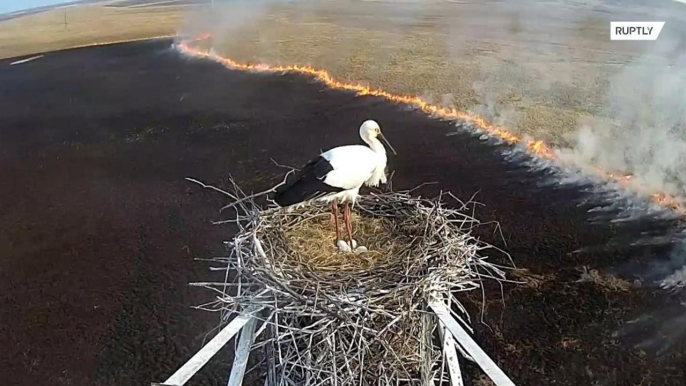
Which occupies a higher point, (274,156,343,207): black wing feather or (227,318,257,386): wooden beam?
(274,156,343,207): black wing feather

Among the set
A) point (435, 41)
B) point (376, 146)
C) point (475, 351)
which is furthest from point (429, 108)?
point (475, 351)

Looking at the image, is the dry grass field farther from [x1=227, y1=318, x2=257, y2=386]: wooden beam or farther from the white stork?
[x1=227, y1=318, x2=257, y2=386]: wooden beam

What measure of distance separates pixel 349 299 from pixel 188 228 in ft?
11.4

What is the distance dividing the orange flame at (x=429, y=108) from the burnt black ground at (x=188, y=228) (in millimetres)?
232

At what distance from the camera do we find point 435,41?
8211mm


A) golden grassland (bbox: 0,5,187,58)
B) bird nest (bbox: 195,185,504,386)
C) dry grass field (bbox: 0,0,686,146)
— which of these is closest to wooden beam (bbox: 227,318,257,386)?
bird nest (bbox: 195,185,504,386)

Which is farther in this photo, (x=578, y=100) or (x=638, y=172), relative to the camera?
(x=578, y=100)

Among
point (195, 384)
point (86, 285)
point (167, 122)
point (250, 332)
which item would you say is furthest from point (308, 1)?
point (250, 332)

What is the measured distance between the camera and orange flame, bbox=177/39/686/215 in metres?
4.97

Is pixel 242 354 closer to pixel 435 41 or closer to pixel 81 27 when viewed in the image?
pixel 435 41

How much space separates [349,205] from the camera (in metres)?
2.42

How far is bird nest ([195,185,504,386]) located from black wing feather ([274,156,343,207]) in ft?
0.42

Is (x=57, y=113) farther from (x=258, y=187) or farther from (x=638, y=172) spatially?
(x=638, y=172)

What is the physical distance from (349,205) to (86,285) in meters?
2.72
